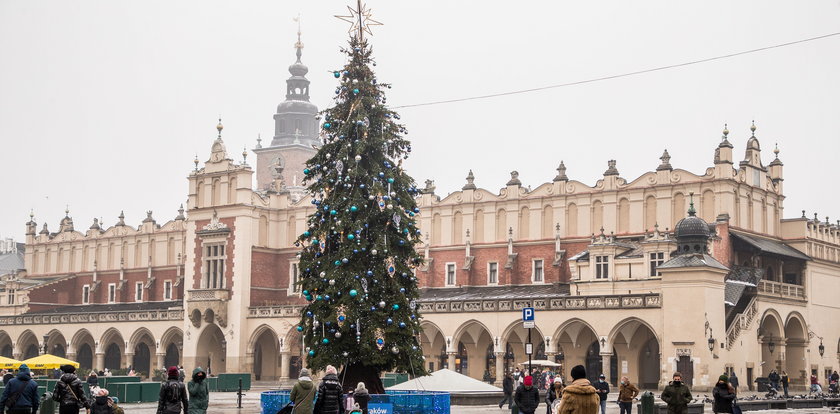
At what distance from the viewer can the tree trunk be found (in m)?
26.8

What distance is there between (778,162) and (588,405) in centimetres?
5215

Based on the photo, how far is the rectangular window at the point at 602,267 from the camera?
54.2 metres

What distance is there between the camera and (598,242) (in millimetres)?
54531

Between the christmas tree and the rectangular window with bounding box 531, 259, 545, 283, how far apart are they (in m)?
33.3

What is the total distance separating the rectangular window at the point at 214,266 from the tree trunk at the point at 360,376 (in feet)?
138

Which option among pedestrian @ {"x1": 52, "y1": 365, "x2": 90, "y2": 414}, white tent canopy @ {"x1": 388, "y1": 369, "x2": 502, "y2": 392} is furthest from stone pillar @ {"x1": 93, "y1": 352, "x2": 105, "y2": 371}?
pedestrian @ {"x1": 52, "y1": 365, "x2": 90, "y2": 414}

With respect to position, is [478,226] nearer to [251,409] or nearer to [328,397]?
[251,409]

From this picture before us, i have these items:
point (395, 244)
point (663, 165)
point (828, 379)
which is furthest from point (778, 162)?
point (395, 244)

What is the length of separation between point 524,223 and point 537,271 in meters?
2.87

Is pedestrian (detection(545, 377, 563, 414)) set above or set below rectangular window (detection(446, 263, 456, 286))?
below

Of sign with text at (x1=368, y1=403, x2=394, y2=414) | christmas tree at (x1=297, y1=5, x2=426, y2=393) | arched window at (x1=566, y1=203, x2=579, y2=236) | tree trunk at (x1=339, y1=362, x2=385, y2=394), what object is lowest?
sign with text at (x1=368, y1=403, x2=394, y2=414)

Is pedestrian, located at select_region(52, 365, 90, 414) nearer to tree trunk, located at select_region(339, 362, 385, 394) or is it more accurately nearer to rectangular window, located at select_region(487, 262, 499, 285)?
tree trunk, located at select_region(339, 362, 385, 394)

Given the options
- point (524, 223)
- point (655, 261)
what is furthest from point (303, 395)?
point (524, 223)

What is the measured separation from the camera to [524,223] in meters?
61.8
